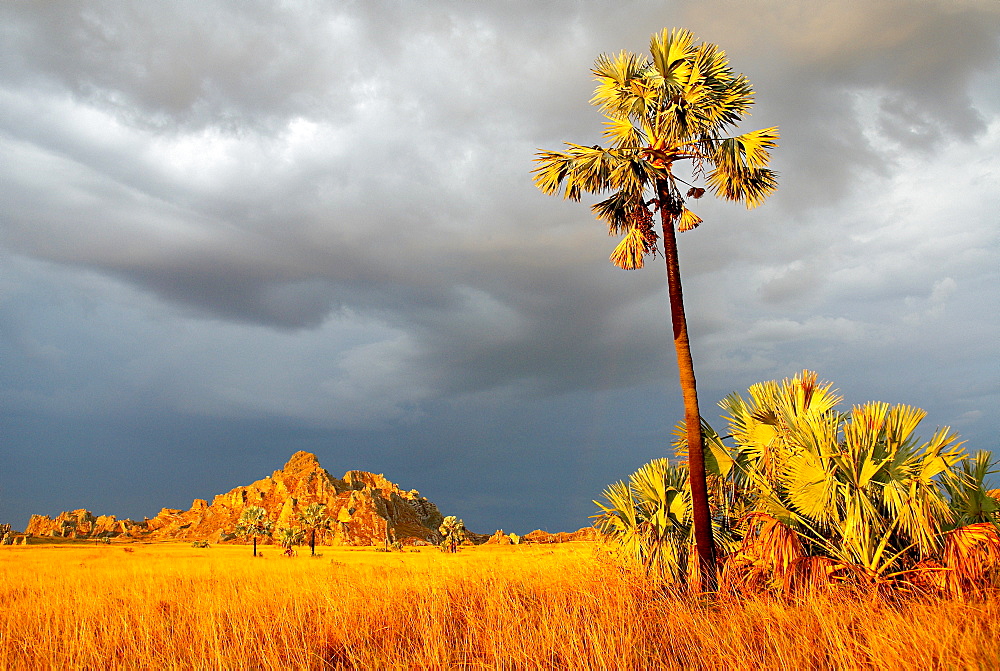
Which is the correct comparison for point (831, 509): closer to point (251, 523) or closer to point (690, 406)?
point (690, 406)

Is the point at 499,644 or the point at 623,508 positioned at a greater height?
the point at 623,508

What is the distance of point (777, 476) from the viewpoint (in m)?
11.3

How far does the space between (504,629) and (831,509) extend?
6.06 m

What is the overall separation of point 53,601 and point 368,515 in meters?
168

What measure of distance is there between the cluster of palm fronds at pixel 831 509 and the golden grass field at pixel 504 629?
2.88 ft

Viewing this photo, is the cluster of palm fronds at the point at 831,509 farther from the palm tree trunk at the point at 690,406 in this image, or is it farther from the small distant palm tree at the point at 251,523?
the small distant palm tree at the point at 251,523

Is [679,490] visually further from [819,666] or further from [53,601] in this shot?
[53,601]

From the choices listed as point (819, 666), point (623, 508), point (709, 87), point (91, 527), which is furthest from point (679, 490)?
point (91, 527)

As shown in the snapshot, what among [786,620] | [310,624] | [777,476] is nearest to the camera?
[786,620]

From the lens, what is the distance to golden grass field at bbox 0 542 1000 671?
5.98m

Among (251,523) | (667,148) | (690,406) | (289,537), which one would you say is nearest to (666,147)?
(667,148)

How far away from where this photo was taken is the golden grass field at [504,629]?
19.6ft

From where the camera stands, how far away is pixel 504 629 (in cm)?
736

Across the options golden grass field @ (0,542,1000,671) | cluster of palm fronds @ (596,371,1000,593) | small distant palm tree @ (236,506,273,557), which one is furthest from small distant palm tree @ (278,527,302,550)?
cluster of palm fronds @ (596,371,1000,593)
